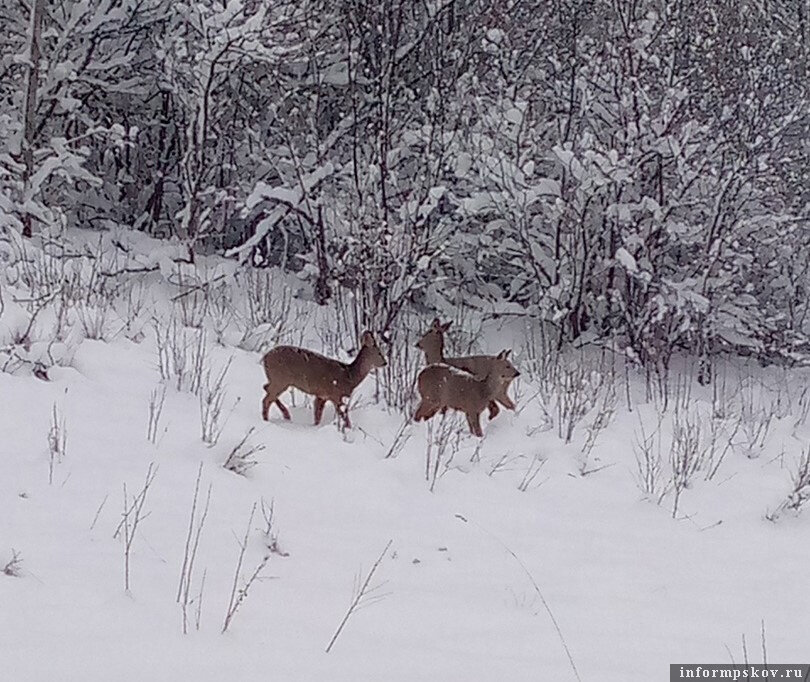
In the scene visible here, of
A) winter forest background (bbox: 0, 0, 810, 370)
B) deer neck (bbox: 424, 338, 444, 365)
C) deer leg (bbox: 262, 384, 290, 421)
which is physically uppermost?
winter forest background (bbox: 0, 0, 810, 370)

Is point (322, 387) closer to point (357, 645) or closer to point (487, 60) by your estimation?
point (357, 645)

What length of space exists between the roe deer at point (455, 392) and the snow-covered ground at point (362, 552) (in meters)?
0.19

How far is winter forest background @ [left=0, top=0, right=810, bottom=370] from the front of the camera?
412 inches

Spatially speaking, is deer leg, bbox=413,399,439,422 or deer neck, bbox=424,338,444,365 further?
deer neck, bbox=424,338,444,365

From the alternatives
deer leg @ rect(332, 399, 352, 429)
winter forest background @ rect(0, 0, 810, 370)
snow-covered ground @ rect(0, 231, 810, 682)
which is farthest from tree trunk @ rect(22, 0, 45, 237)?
deer leg @ rect(332, 399, 352, 429)

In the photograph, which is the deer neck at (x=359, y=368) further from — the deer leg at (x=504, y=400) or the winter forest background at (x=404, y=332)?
the deer leg at (x=504, y=400)

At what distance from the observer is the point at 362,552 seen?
357 cm

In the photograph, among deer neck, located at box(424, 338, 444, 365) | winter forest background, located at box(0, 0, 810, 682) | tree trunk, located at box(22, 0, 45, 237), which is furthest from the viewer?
tree trunk, located at box(22, 0, 45, 237)

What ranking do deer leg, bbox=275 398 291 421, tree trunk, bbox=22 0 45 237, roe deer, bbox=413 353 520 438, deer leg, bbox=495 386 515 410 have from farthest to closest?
tree trunk, bbox=22 0 45 237 → deer leg, bbox=495 386 515 410 → roe deer, bbox=413 353 520 438 → deer leg, bbox=275 398 291 421

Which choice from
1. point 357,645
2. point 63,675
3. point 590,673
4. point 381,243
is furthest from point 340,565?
point 381,243

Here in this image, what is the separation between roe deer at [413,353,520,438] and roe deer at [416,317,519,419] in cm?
11

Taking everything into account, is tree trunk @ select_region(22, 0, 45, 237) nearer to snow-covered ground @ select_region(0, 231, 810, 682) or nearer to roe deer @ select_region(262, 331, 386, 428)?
snow-covered ground @ select_region(0, 231, 810, 682)

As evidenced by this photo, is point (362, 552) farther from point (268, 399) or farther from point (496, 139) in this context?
point (496, 139)

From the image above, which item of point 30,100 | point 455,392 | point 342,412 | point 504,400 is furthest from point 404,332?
point 30,100
